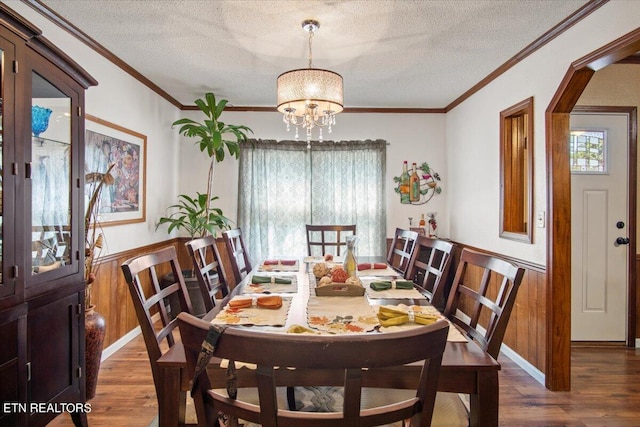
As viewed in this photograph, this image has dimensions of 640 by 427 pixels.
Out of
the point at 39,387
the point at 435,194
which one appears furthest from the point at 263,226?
the point at 39,387

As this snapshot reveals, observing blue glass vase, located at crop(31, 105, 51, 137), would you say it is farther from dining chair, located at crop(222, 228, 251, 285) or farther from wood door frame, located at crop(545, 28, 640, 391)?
wood door frame, located at crop(545, 28, 640, 391)

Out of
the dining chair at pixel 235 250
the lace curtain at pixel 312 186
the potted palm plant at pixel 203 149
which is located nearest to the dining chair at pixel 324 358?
the dining chair at pixel 235 250

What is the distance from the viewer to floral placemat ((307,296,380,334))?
145 cm

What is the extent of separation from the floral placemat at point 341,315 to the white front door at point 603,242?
107 inches

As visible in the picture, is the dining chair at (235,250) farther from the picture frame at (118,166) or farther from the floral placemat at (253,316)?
the picture frame at (118,166)

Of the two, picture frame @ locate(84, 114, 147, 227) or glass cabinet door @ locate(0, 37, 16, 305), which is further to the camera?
picture frame @ locate(84, 114, 147, 227)

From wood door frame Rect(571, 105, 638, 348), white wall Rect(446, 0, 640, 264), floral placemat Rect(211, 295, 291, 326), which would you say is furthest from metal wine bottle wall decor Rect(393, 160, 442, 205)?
floral placemat Rect(211, 295, 291, 326)

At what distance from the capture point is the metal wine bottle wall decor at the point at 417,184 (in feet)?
16.2

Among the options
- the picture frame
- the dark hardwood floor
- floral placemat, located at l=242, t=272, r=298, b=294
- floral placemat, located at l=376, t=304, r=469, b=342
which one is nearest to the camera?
floral placemat, located at l=376, t=304, r=469, b=342

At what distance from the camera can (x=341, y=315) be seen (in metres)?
1.62

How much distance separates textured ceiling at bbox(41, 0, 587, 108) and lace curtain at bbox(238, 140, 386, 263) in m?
0.93

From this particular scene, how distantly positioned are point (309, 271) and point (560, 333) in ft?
5.90

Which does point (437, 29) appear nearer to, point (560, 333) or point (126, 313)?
point (560, 333)

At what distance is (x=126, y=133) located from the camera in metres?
3.55
